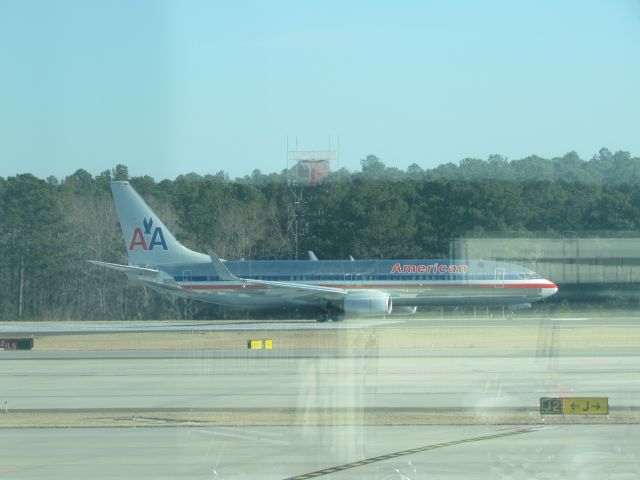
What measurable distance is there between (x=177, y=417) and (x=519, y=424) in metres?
6.33

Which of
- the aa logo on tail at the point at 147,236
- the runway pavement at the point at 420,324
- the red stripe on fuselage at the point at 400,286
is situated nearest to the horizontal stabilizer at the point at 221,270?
the runway pavement at the point at 420,324

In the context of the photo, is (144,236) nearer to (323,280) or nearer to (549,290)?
(323,280)

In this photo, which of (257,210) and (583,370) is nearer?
(583,370)

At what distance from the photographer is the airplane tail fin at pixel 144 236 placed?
52.9m

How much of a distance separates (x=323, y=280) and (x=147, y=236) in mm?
9980

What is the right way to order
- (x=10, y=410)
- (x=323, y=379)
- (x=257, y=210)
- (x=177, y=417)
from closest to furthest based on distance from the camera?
(x=177, y=417) → (x=10, y=410) → (x=323, y=379) → (x=257, y=210)

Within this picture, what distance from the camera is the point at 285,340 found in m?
38.9

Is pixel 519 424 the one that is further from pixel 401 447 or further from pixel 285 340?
pixel 285 340

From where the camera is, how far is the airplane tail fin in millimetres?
52938

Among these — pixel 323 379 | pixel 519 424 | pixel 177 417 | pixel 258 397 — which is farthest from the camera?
pixel 323 379

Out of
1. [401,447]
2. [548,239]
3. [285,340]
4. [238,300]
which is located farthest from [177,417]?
[548,239]

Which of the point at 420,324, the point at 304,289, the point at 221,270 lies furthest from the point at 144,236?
the point at 420,324

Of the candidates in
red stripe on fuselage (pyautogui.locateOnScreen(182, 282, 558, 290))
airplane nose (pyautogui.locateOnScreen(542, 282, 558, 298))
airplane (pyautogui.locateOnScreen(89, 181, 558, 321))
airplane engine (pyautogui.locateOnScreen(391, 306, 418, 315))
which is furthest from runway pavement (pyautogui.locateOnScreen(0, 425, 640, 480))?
airplane engine (pyautogui.locateOnScreen(391, 306, 418, 315))

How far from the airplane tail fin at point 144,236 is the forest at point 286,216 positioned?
9507mm
